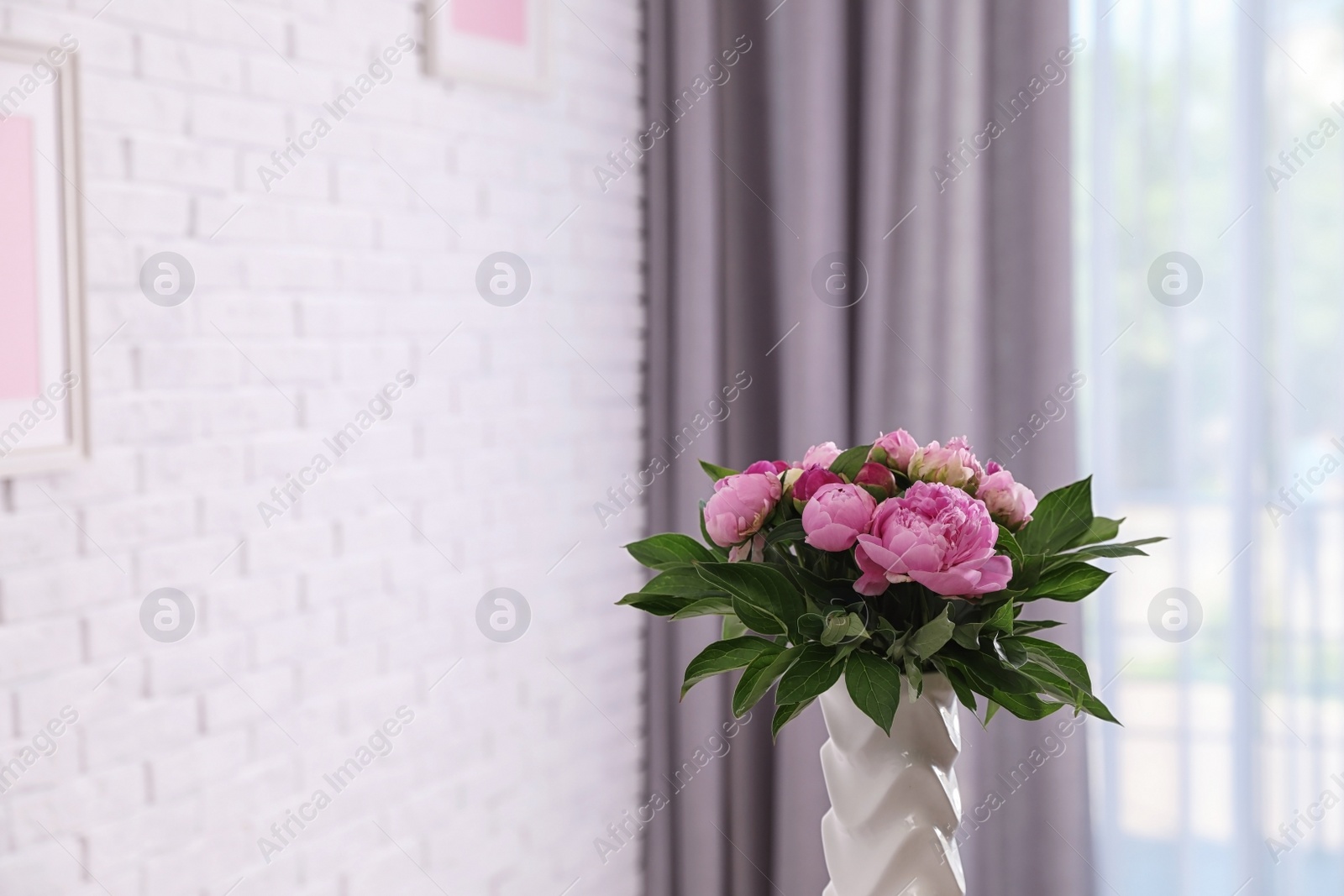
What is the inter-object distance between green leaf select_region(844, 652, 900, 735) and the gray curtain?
51.6 inches

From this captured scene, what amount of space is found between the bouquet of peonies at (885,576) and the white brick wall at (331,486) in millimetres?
811

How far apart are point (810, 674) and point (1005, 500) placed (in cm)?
24

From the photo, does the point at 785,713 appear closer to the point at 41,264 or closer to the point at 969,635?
the point at 969,635

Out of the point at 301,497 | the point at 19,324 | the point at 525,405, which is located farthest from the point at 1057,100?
the point at 19,324

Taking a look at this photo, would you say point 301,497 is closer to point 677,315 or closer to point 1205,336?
point 677,315

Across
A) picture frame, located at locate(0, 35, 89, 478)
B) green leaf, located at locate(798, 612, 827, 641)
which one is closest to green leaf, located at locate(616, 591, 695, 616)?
green leaf, located at locate(798, 612, 827, 641)

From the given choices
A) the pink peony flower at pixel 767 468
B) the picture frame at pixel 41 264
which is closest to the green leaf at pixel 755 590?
the pink peony flower at pixel 767 468

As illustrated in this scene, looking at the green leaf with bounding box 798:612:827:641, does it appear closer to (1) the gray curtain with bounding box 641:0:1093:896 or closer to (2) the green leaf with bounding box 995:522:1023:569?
(2) the green leaf with bounding box 995:522:1023:569

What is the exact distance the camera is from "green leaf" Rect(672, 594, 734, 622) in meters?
0.97

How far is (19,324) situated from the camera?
4.31 ft

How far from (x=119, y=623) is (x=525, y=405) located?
0.87 metres

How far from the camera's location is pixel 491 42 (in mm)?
1998

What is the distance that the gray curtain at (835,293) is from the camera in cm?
209

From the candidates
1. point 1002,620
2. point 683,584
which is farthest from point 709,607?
point 1002,620
